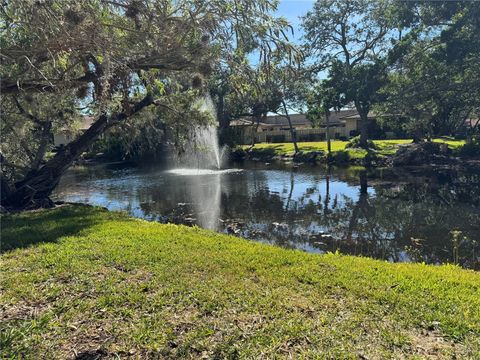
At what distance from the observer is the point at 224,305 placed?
4.35 m

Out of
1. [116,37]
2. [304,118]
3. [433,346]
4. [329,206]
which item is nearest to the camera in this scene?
[433,346]

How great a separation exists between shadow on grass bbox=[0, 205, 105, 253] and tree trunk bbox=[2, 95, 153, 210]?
156 centimetres

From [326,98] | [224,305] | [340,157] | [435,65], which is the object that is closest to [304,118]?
[326,98]

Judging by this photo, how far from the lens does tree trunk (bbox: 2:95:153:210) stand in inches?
472

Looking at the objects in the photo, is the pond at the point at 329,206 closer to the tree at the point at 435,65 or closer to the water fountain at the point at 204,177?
the water fountain at the point at 204,177

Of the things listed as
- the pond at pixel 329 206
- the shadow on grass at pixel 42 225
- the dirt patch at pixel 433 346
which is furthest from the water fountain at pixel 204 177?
the dirt patch at pixel 433 346

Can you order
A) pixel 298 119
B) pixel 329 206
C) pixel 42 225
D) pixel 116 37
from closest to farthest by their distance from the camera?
1. pixel 116 37
2. pixel 42 225
3. pixel 329 206
4. pixel 298 119

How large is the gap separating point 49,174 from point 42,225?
4.61 metres

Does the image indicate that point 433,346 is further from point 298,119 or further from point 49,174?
point 298,119

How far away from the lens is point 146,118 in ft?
47.2

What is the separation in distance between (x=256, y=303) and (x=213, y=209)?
10.5 metres

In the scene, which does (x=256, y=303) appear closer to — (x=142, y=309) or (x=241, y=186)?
(x=142, y=309)

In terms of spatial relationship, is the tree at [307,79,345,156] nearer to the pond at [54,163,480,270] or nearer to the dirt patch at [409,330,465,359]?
the pond at [54,163,480,270]

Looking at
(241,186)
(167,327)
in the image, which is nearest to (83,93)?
(167,327)
